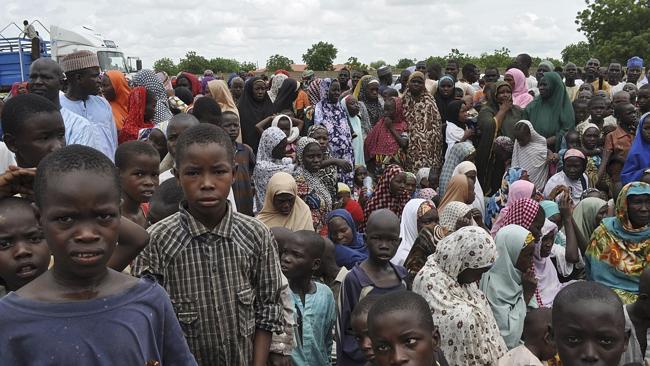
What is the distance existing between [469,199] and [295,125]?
3503mm

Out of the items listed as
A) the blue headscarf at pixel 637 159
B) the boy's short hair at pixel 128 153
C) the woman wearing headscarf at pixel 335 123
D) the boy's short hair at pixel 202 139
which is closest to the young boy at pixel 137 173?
the boy's short hair at pixel 128 153

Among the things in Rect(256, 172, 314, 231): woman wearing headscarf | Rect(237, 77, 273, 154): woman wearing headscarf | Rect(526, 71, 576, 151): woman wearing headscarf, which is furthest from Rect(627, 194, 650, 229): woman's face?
Rect(237, 77, 273, 154): woman wearing headscarf

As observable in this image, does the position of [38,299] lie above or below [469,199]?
above

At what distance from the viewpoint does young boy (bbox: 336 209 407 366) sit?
3.99 metres

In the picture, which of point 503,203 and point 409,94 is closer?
point 503,203

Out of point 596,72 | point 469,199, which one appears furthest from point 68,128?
point 596,72

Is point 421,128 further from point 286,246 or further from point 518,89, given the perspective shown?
point 286,246

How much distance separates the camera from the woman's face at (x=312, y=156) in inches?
267

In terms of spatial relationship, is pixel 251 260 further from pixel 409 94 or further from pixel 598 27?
pixel 598 27

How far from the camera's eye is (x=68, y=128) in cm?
430

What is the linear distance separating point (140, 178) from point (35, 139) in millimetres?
602

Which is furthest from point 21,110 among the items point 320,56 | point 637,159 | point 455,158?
point 320,56

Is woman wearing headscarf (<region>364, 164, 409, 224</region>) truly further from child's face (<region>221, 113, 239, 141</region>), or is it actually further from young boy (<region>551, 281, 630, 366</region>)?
young boy (<region>551, 281, 630, 366</region>)

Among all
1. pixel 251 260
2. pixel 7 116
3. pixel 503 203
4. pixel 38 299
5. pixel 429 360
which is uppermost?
pixel 7 116
